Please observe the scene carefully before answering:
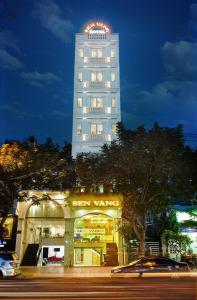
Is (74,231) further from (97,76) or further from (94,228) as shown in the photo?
(97,76)

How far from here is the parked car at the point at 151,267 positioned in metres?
21.2

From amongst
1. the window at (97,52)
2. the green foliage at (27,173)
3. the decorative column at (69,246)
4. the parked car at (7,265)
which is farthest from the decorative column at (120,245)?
the window at (97,52)

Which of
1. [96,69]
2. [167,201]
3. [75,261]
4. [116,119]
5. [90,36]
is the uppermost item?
[90,36]

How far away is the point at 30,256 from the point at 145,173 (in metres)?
13.2

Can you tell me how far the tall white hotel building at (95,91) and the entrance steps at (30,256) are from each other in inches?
812

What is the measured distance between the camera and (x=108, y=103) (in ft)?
177

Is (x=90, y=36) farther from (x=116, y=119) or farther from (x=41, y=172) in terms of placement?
(x=41, y=172)

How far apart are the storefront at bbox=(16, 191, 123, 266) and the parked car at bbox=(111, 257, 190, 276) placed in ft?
29.4

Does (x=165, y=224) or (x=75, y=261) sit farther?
(x=165, y=224)

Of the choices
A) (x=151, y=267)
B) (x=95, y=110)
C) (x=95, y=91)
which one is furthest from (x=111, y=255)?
(x=95, y=91)

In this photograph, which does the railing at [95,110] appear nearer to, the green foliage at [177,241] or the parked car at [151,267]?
the green foliage at [177,241]

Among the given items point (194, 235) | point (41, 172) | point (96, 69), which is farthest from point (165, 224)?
point (96, 69)

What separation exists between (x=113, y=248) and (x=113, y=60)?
113 ft

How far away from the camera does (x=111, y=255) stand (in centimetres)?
3039
